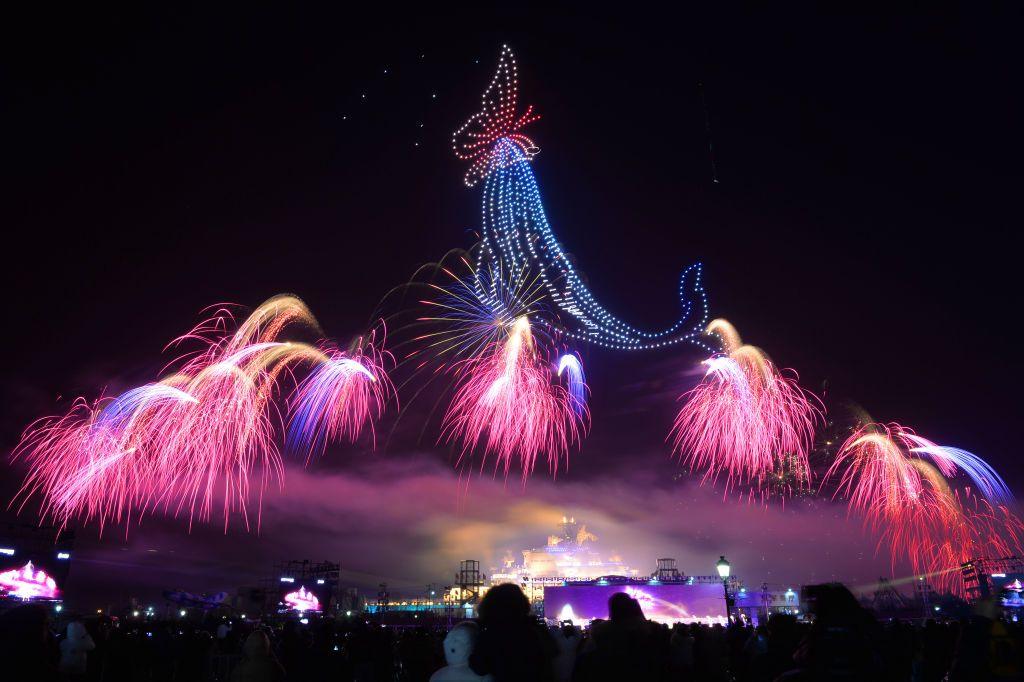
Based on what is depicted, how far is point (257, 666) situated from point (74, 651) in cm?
348

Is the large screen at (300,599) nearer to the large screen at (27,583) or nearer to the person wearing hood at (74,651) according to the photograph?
the large screen at (27,583)

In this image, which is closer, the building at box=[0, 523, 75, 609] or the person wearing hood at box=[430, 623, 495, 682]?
the person wearing hood at box=[430, 623, 495, 682]

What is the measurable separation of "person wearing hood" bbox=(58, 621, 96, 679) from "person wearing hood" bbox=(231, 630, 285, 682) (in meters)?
3.13

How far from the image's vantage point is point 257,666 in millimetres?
6148

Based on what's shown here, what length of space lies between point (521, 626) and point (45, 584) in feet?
144

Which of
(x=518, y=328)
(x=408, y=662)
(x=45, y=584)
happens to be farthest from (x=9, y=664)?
(x=45, y=584)

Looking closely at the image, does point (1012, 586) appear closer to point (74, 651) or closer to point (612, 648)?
point (612, 648)

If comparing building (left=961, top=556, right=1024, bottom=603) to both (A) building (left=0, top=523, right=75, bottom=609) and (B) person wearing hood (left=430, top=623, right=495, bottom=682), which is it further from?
(A) building (left=0, top=523, right=75, bottom=609)

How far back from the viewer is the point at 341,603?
263 feet

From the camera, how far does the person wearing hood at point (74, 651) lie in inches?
309

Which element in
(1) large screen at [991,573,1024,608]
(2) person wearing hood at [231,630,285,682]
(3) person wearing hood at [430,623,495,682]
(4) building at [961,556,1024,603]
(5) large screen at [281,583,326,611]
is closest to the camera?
(3) person wearing hood at [430,623,495,682]

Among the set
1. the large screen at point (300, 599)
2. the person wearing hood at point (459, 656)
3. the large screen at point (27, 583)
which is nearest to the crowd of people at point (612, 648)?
the person wearing hood at point (459, 656)

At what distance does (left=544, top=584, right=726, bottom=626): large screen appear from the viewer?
115 feet

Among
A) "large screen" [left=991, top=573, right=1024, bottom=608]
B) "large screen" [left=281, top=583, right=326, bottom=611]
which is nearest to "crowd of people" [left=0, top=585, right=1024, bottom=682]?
"large screen" [left=991, top=573, right=1024, bottom=608]
